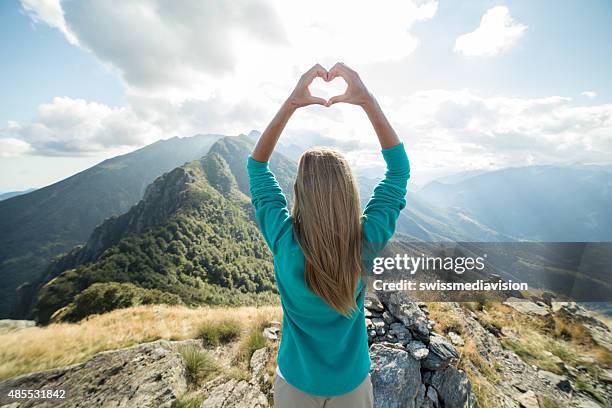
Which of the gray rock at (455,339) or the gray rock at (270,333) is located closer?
the gray rock at (270,333)

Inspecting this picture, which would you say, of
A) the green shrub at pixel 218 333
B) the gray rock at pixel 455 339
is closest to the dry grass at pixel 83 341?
the green shrub at pixel 218 333

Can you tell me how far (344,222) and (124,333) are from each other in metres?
7.40

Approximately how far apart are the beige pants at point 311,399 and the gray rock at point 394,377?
3114mm

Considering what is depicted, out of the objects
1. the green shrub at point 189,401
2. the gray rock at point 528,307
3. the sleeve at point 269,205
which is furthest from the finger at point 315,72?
the gray rock at point 528,307

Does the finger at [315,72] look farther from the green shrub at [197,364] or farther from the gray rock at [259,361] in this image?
the green shrub at [197,364]

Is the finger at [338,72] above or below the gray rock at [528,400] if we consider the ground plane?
above

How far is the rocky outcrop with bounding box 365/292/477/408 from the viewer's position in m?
4.88

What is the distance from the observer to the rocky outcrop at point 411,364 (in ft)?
16.0

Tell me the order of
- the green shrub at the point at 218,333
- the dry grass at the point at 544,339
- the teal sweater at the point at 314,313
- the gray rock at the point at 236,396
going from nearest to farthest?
the teal sweater at the point at 314,313, the gray rock at the point at 236,396, the green shrub at the point at 218,333, the dry grass at the point at 544,339

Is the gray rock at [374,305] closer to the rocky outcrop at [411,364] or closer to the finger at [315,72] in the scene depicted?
the rocky outcrop at [411,364]

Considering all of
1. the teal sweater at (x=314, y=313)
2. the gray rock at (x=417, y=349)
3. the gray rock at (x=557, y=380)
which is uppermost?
the teal sweater at (x=314, y=313)

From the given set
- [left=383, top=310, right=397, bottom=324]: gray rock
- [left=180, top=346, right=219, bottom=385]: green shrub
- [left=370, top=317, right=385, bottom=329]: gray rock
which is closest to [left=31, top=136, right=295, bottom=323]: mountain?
[left=180, top=346, right=219, bottom=385]: green shrub

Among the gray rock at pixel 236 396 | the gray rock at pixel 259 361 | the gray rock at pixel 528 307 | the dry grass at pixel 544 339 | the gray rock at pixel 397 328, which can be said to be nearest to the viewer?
the gray rock at pixel 236 396

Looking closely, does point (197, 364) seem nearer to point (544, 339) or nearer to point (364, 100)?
point (364, 100)
